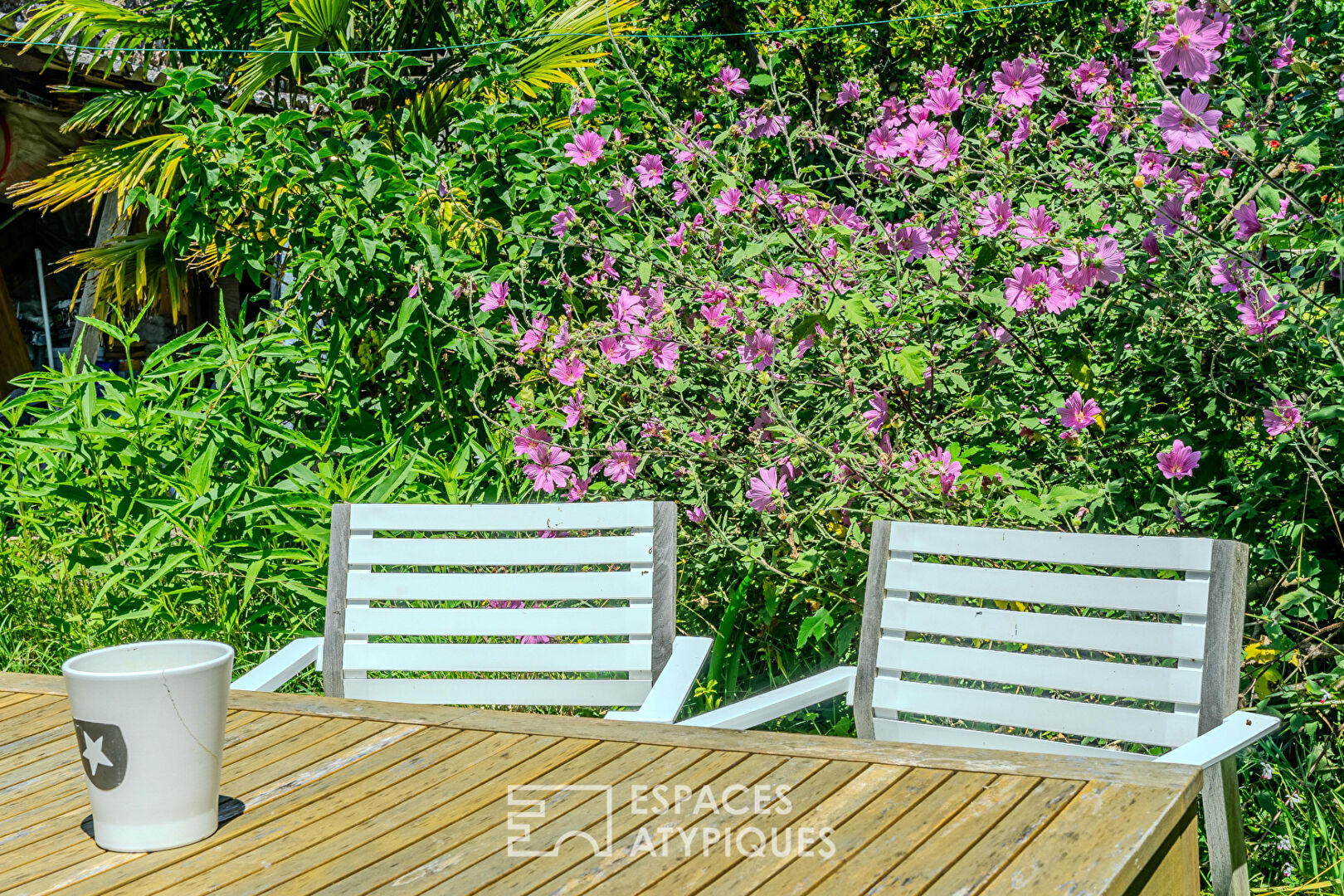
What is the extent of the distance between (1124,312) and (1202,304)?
16 centimetres

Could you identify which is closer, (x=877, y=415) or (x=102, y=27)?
(x=877, y=415)

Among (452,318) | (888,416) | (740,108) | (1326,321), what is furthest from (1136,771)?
(740,108)

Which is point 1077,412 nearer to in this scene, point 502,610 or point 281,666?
point 502,610

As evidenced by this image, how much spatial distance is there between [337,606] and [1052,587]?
1.12 meters

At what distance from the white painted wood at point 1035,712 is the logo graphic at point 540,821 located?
733mm

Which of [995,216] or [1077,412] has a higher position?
[995,216]

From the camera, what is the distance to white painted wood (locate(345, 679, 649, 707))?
1935 mm

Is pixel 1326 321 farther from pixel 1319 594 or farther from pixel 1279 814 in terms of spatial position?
pixel 1279 814

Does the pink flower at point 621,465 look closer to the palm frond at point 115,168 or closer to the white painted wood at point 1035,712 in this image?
the white painted wood at point 1035,712

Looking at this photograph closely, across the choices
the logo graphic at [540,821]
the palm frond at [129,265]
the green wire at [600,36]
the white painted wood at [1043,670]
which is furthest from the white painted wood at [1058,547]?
the palm frond at [129,265]

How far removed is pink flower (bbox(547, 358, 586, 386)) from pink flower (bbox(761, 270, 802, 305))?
1.45ft

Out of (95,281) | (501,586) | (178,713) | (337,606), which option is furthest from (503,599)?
(95,281)

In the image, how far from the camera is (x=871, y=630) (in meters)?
1.78

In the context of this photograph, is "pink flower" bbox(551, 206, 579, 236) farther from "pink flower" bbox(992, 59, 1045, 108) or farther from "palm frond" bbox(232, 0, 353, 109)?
"palm frond" bbox(232, 0, 353, 109)
